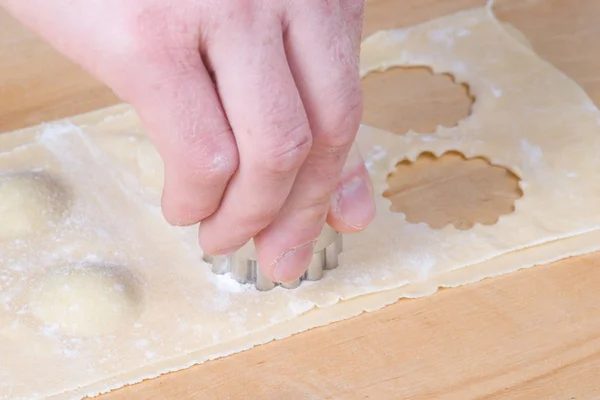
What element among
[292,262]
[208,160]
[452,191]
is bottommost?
[452,191]

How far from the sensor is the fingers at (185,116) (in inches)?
24.6

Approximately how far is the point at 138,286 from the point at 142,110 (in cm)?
29

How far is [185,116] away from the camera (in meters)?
0.63

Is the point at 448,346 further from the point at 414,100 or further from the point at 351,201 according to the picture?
the point at 414,100

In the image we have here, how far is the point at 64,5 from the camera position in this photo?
0.66m

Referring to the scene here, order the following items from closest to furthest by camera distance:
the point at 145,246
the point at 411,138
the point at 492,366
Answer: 1. the point at 492,366
2. the point at 145,246
3. the point at 411,138

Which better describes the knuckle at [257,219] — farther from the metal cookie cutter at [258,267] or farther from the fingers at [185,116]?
the metal cookie cutter at [258,267]

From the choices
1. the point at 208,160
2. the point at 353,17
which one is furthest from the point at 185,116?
the point at 353,17

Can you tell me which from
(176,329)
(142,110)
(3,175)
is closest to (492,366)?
(176,329)

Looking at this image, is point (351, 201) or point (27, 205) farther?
point (27, 205)

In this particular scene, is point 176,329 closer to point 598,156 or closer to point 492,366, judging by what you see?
point 492,366

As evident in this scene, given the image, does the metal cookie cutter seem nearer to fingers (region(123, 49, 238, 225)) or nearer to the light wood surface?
the light wood surface

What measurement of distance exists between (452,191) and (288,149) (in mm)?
419

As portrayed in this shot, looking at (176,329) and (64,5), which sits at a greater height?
(64,5)
